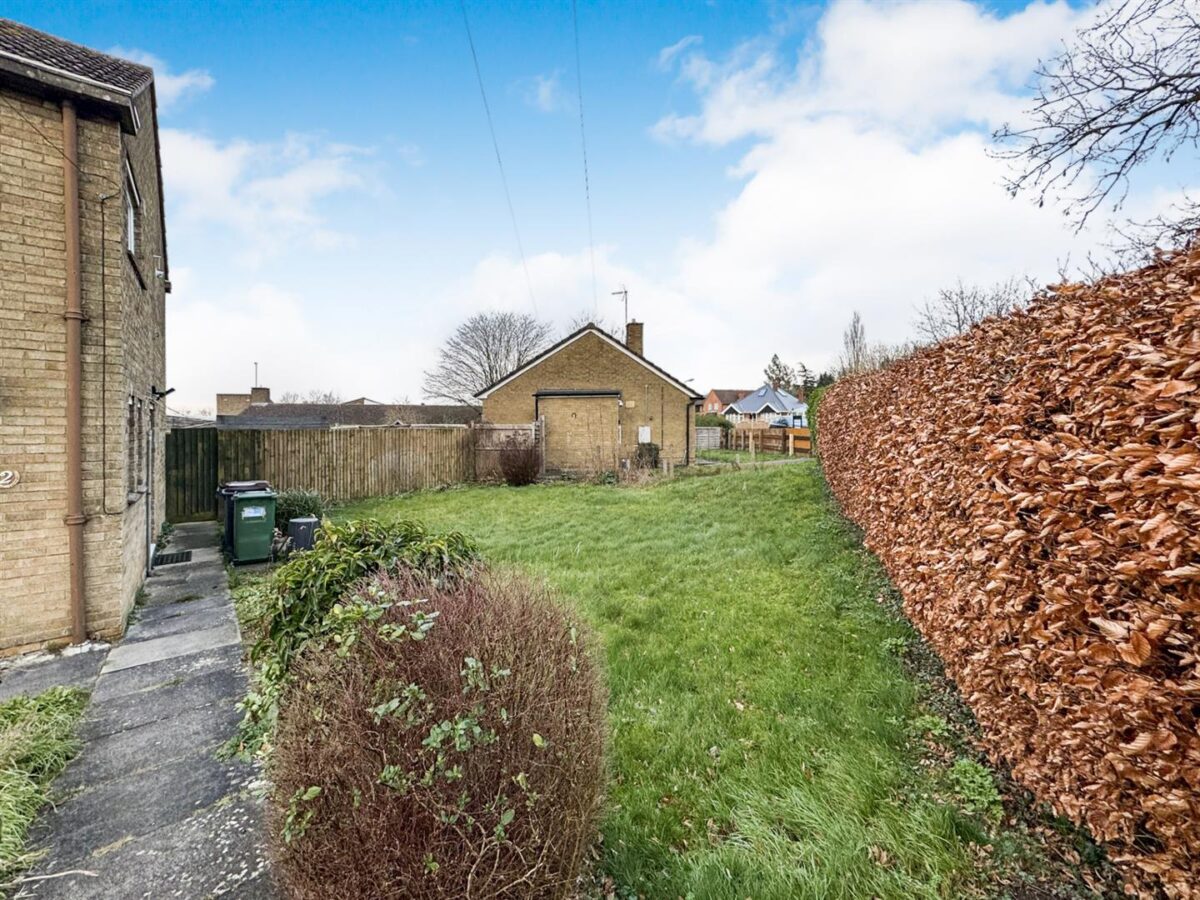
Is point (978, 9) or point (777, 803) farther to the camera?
point (978, 9)

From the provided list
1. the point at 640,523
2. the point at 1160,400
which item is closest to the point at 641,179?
the point at 640,523

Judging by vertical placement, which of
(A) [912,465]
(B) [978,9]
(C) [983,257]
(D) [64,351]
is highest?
(B) [978,9]

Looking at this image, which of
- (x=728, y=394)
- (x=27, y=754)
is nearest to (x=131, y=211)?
(x=27, y=754)

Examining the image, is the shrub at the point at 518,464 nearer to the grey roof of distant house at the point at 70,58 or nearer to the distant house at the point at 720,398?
the grey roof of distant house at the point at 70,58

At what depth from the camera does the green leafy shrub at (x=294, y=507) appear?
9.92 metres

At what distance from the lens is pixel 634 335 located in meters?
24.2

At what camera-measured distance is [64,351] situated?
487 cm

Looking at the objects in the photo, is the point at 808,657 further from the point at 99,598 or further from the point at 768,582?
the point at 99,598

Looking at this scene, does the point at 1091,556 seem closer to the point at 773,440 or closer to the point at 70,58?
the point at 70,58

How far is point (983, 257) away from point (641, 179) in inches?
291

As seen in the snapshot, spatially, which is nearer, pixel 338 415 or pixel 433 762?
pixel 433 762

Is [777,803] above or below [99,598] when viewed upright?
below

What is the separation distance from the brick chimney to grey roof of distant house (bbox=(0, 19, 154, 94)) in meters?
19.2

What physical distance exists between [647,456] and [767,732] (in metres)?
16.8
